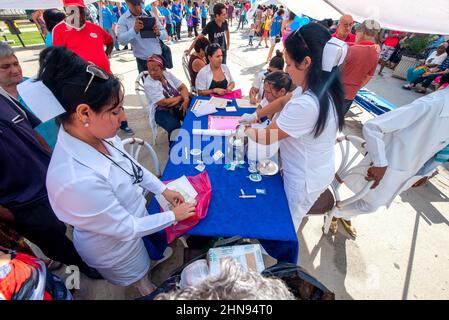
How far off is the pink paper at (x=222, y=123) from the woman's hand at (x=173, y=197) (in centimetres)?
108

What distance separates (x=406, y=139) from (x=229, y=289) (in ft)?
6.37

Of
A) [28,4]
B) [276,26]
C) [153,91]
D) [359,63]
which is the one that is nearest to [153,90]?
[153,91]

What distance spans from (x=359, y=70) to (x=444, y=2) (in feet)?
6.90

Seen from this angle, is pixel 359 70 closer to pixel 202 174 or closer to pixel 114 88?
pixel 202 174

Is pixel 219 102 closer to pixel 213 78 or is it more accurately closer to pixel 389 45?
pixel 213 78

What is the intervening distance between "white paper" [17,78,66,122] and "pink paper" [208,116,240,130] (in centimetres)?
157

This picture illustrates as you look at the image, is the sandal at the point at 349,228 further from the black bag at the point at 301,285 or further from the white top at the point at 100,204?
the white top at the point at 100,204

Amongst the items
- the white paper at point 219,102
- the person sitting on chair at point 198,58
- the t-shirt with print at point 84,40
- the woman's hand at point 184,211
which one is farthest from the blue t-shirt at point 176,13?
the woman's hand at point 184,211

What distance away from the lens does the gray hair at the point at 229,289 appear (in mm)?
636

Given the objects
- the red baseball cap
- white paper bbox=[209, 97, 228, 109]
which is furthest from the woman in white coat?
the red baseball cap

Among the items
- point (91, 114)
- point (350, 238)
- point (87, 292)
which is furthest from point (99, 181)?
point (350, 238)

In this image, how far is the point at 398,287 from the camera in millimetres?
1946

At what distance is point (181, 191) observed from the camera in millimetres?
1526

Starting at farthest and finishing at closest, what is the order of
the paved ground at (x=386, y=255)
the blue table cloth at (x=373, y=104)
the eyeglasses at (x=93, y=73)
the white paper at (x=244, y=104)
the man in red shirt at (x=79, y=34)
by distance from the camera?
1. the blue table cloth at (x=373, y=104)
2. the white paper at (x=244, y=104)
3. the man in red shirt at (x=79, y=34)
4. the paved ground at (x=386, y=255)
5. the eyeglasses at (x=93, y=73)
